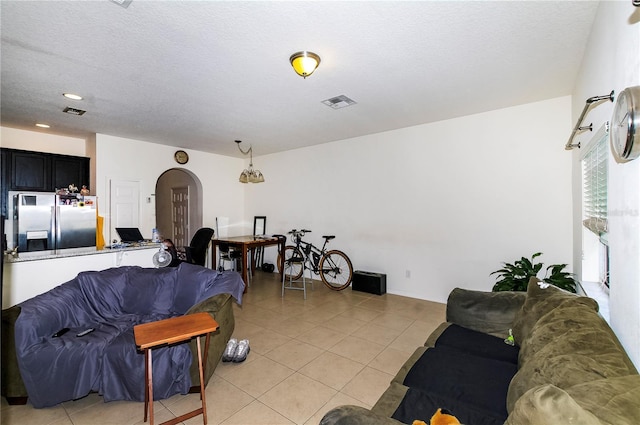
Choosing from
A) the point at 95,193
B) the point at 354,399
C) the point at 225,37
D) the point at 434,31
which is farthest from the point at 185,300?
the point at 95,193

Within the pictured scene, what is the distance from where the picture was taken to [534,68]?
2668 millimetres

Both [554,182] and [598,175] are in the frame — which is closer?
[598,175]

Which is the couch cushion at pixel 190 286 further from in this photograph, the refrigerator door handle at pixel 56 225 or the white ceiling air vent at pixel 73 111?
the white ceiling air vent at pixel 73 111

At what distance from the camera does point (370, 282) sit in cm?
477

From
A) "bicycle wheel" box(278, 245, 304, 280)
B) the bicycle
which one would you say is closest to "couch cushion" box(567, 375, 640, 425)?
the bicycle

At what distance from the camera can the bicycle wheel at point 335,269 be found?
526cm

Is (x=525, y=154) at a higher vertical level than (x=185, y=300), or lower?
higher

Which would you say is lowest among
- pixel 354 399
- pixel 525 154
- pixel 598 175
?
pixel 354 399

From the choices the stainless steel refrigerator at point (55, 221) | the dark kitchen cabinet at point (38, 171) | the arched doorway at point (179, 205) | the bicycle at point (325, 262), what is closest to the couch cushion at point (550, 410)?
the bicycle at point (325, 262)

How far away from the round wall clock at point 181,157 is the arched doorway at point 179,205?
24 centimetres

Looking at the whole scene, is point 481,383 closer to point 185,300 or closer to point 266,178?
point 185,300

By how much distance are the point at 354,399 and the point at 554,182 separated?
3.40m

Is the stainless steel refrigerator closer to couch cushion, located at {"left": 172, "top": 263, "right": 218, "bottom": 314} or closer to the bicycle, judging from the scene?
couch cushion, located at {"left": 172, "top": 263, "right": 218, "bottom": 314}

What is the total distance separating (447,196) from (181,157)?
5.12 metres
